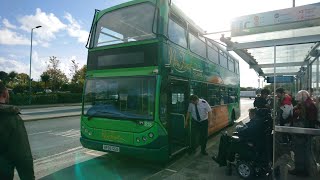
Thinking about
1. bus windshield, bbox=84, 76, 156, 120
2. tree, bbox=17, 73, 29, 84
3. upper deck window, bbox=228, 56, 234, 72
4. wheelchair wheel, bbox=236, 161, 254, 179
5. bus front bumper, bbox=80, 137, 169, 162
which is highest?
tree, bbox=17, 73, 29, 84

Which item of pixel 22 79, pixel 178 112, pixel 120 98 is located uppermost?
pixel 22 79

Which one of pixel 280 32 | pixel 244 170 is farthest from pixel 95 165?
pixel 280 32

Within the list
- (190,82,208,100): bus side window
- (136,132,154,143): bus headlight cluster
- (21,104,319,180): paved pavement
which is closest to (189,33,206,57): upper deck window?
(190,82,208,100): bus side window

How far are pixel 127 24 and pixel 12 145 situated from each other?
469 centimetres

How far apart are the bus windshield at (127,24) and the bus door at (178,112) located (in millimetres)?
1490

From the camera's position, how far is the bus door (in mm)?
7327

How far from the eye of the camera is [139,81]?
667cm

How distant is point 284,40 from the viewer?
5.39 meters

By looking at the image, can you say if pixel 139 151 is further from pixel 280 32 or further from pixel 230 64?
pixel 230 64

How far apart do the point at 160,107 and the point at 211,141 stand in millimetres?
4882

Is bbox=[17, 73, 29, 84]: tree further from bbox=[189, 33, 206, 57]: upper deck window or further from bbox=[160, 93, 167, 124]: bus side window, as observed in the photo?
bbox=[160, 93, 167, 124]: bus side window

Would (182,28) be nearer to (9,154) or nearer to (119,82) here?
(119,82)

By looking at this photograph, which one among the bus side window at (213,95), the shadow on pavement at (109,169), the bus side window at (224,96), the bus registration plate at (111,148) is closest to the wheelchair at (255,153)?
the shadow on pavement at (109,169)

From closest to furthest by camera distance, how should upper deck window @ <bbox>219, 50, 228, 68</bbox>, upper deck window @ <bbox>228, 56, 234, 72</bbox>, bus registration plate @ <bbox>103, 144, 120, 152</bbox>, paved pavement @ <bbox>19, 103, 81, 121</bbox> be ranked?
bus registration plate @ <bbox>103, 144, 120, 152</bbox> → upper deck window @ <bbox>219, 50, 228, 68</bbox> → upper deck window @ <bbox>228, 56, 234, 72</bbox> → paved pavement @ <bbox>19, 103, 81, 121</bbox>
